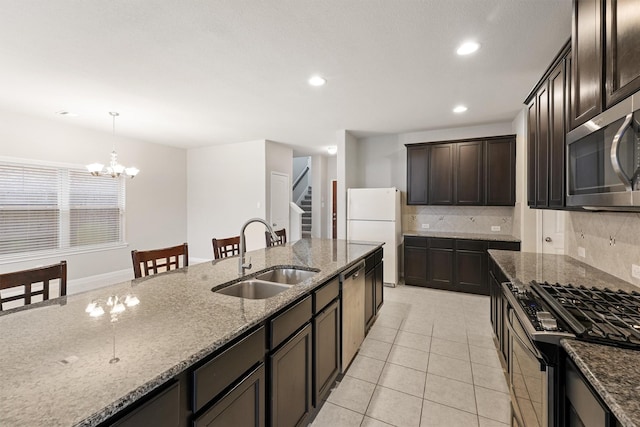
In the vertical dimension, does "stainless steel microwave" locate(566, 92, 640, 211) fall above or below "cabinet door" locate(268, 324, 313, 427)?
above

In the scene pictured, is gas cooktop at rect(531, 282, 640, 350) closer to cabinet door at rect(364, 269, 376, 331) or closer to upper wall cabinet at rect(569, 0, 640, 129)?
upper wall cabinet at rect(569, 0, 640, 129)

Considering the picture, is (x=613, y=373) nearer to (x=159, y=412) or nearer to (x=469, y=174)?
(x=159, y=412)

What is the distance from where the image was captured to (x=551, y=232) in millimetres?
3447

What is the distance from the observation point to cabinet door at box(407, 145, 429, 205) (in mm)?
4734

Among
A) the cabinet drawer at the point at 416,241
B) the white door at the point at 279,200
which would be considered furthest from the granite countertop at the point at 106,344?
the white door at the point at 279,200

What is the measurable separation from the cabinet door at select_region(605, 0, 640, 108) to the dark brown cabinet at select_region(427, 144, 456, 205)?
341 cm

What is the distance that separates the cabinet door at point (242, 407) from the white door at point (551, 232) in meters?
3.54

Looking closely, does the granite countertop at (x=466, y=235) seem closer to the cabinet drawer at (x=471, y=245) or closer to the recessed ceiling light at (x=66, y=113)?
the cabinet drawer at (x=471, y=245)

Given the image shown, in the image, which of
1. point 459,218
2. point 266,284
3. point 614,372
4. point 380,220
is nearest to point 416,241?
point 380,220

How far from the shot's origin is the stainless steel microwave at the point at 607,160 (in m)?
1.03

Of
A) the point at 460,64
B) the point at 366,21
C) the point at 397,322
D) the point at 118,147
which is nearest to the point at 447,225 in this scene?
the point at 397,322

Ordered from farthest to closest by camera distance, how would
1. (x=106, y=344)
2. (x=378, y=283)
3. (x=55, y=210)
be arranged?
(x=55, y=210) → (x=378, y=283) → (x=106, y=344)

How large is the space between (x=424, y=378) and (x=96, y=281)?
5345mm

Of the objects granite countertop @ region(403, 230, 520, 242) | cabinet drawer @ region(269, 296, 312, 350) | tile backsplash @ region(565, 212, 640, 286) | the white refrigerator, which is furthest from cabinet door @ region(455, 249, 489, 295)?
cabinet drawer @ region(269, 296, 312, 350)
